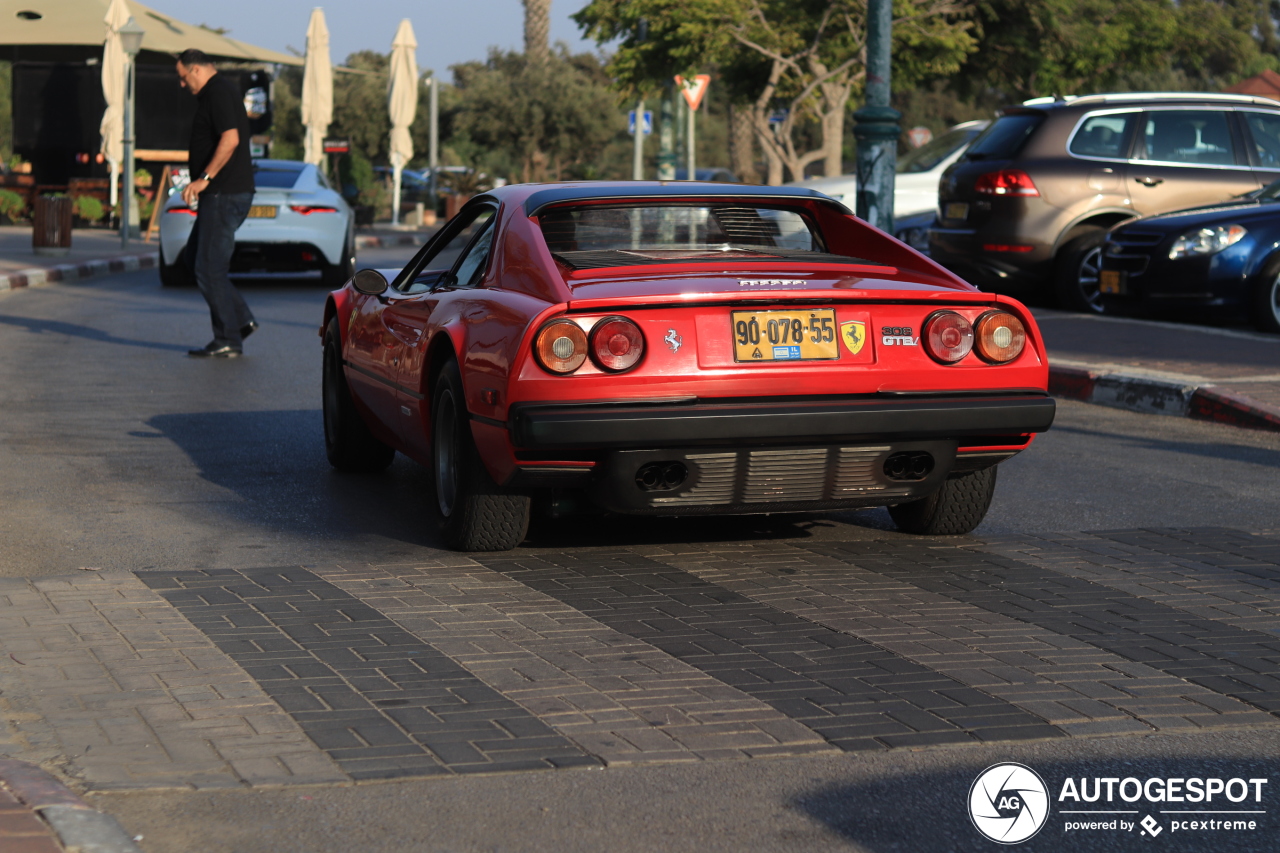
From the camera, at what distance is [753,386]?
5594 millimetres

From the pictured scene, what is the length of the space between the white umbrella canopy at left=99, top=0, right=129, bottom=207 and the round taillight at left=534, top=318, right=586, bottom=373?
2467 centimetres

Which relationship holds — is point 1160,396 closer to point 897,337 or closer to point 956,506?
point 956,506

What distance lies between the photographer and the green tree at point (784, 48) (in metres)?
32.1

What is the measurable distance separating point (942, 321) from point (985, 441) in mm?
457

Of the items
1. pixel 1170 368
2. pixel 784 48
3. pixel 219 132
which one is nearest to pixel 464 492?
pixel 1170 368

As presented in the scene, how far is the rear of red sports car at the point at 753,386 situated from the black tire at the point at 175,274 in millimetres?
14579

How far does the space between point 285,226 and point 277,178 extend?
93cm

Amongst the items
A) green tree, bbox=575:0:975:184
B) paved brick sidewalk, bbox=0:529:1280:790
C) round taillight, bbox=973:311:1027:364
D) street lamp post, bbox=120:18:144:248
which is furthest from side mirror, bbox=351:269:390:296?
green tree, bbox=575:0:975:184

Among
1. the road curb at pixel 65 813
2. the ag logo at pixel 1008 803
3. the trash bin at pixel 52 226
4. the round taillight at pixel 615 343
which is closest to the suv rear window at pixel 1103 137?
the round taillight at pixel 615 343

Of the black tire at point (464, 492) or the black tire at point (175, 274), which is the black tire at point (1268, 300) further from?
the black tire at point (175, 274)

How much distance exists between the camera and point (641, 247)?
6.38 meters

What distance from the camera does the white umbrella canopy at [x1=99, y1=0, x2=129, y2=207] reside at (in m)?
28.5

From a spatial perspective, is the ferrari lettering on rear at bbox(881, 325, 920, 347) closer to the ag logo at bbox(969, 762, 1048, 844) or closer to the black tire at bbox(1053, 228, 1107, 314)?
the ag logo at bbox(969, 762, 1048, 844)

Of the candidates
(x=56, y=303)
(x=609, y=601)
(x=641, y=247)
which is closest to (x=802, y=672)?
(x=609, y=601)
